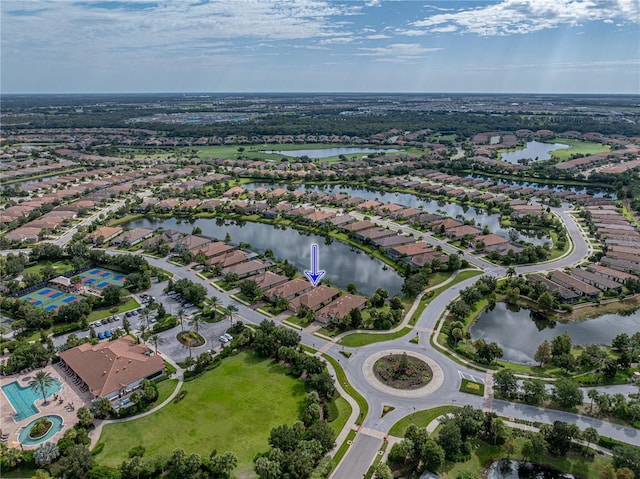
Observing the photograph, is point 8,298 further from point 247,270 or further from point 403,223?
point 403,223

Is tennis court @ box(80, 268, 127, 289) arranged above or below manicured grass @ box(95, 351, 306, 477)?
above

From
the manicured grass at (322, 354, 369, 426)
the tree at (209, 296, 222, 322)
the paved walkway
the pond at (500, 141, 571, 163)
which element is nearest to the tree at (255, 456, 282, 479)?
the manicured grass at (322, 354, 369, 426)

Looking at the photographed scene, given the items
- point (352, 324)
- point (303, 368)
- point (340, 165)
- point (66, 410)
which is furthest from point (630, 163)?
point (66, 410)

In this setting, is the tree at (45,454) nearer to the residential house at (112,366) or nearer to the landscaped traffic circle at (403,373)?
the residential house at (112,366)

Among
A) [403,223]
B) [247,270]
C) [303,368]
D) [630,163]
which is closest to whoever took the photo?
[303,368]

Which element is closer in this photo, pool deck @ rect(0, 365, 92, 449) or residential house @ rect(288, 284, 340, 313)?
pool deck @ rect(0, 365, 92, 449)

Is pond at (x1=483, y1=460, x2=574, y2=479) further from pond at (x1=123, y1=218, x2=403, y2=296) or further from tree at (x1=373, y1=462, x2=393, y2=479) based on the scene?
pond at (x1=123, y1=218, x2=403, y2=296)
